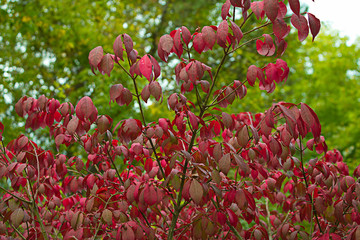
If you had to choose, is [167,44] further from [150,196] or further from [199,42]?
[150,196]

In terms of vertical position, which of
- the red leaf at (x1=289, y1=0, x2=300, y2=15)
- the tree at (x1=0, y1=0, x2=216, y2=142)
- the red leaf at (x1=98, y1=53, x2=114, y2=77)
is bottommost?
the red leaf at (x1=289, y1=0, x2=300, y2=15)

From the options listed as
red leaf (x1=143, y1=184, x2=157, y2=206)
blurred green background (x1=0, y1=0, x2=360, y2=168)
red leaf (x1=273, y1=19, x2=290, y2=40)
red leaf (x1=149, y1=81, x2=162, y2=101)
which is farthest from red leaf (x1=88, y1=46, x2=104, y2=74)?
blurred green background (x1=0, y1=0, x2=360, y2=168)

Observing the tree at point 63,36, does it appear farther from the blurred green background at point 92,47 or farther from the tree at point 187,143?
the tree at point 187,143

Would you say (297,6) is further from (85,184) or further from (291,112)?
(85,184)

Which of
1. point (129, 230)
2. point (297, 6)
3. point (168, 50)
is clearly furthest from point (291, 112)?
point (129, 230)

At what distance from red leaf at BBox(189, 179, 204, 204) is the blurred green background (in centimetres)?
270

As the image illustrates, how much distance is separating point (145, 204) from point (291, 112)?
799mm

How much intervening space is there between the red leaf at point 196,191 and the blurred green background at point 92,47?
270 centimetres

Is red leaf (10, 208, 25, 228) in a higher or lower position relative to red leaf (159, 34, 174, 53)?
lower

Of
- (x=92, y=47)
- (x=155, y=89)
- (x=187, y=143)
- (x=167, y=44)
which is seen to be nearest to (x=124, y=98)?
(x=155, y=89)

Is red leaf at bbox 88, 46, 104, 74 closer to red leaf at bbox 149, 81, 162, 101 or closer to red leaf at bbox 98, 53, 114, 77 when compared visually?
red leaf at bbox 98, 53, 114, 77

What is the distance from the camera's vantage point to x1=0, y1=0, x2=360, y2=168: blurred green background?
5688 millimetres

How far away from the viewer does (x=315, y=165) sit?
7.17 feet

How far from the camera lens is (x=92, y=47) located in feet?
20.3
